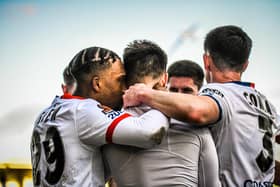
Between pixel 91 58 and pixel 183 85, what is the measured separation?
5.80 feet

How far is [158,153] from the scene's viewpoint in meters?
2.74

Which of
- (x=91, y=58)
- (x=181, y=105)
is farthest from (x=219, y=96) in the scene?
Answer: (x=91, y=58)

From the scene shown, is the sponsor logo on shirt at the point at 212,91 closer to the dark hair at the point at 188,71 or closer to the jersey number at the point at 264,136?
the jersey number at the point at 264,136

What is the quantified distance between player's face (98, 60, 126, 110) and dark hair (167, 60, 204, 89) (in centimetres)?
178

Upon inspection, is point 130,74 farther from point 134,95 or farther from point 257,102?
point 257,102

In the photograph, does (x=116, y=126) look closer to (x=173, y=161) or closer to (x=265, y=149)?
(x=173, y=161)

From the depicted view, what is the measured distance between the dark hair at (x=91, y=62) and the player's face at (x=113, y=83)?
0.04 m

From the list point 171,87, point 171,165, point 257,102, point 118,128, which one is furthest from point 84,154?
point 171,87

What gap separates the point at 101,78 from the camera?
3.07 meters

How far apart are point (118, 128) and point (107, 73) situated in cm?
49

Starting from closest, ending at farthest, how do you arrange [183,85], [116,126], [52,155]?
[116,126], [52,155], [183,85]

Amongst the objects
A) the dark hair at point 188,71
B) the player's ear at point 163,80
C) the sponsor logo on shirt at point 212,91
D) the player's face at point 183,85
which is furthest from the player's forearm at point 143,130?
the dark hair at point 188,71

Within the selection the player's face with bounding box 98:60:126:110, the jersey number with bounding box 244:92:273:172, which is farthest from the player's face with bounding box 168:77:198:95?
the player's face with bounding box 98:60:126:110

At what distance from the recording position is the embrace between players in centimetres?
273
